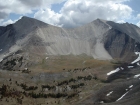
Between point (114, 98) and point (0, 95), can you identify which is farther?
point (0, 95)

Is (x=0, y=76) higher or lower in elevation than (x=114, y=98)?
higher

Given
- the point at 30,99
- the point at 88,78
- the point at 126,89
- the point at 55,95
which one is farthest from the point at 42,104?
the point at 88,78

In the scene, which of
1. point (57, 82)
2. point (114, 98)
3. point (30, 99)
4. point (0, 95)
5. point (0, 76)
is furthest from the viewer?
point (57, 82)

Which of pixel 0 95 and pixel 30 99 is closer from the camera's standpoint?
pixel 0 95

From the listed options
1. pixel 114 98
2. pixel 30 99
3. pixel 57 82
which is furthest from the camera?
pixel 57 82

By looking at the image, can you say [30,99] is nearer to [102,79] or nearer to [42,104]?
[42,104]

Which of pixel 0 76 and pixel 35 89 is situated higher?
pixel 0 76

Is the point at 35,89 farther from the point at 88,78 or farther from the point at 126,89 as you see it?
the point at 126,89

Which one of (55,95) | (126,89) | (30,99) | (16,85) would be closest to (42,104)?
(30,99)

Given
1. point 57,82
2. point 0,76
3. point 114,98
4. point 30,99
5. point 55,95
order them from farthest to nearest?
1. point 57,82
2. point 0,76
3. point 55,95
4. point 30,99
5. point 114,98
